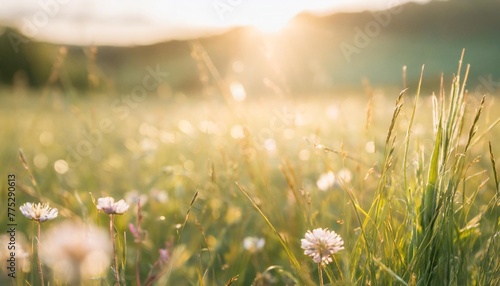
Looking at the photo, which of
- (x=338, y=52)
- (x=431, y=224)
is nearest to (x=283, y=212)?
(x=431, y=224)

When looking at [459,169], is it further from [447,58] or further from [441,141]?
[447,58]

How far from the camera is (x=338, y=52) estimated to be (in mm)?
16094

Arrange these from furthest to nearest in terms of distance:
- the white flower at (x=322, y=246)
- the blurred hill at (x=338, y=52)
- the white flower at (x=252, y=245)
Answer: the blurred hill at (x=338, y=52) < the white flower at (x=252, y=245) < the white flower at (x=322, y=246)

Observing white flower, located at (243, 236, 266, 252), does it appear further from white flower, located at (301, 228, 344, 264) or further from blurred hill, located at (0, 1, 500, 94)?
blurred hill, located at (0, 1, 500, 94)

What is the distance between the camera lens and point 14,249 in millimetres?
1307

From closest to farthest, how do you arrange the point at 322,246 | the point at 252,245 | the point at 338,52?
1. the point at 322,246
2. the point at 252,245
3. the point at 338,52

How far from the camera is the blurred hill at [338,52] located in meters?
14.1

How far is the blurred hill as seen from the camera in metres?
14.1

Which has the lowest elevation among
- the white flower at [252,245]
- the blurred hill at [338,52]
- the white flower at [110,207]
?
the white flower at [252,245]

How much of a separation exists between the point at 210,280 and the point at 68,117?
5029 mm

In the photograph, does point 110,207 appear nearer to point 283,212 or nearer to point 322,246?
point 322,246

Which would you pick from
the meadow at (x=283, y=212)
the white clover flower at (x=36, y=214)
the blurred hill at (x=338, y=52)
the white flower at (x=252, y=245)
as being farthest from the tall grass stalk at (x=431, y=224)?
the blurred hill at (x=338, y=52)

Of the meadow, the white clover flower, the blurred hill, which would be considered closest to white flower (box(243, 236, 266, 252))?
the meadow

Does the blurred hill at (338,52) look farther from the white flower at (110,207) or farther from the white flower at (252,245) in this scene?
the white flower at (110,207)
